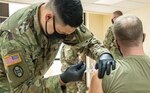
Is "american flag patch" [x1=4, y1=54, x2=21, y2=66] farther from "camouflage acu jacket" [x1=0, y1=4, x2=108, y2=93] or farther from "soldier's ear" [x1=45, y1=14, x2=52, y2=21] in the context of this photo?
"soldier's ear" [x1=45, y1=14, x2=52, y2=21]

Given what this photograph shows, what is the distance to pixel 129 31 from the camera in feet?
5.13

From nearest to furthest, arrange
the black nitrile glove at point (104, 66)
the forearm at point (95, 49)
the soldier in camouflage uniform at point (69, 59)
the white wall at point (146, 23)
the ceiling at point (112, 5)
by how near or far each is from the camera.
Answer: the black nitrile glove at point (104, 66), the forearm at point (95, 49), the soldier in camouflage uniform at point (69, 59), the ceiling at point (112, 5), the white wall at point (146, 23)

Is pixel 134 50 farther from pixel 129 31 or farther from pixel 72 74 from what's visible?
pixel 72 74

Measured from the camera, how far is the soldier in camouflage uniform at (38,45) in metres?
1.52

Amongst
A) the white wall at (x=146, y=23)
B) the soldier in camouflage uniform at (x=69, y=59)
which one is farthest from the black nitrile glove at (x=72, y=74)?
the white wall at (x=146, y=23)

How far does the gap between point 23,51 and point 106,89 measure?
561 mm

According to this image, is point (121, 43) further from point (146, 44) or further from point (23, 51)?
point (146, 44)

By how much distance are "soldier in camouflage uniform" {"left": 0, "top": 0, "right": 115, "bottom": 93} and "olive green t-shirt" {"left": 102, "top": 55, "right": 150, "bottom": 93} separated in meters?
0.05

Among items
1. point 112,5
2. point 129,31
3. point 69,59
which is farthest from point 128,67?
point 112,5

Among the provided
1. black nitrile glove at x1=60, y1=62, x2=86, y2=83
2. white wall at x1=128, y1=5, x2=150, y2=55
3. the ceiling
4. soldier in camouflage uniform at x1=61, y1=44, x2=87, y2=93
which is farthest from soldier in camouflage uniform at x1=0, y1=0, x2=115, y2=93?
white wall at x1=128, y1=5, x2=150, y2=55

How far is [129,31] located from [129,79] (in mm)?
295

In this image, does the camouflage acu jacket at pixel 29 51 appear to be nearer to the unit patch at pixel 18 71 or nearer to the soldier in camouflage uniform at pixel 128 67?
the unit patch at pixel 18 71

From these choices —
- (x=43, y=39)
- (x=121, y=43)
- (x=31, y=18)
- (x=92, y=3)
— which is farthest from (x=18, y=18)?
(x=92, y=3)

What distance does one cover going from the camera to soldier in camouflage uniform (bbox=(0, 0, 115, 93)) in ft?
5.00
